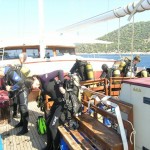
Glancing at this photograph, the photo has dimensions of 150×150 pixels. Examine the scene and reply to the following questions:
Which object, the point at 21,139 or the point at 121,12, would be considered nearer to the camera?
the point at 21,139

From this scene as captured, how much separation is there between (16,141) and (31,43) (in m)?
8.90

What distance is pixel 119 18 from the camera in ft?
24.9

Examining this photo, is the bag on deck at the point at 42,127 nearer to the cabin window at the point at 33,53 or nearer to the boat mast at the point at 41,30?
Answer: the boat mast at the point at 41,30

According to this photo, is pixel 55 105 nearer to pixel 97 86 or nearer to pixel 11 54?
pixel 97 86

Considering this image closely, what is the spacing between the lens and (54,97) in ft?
19.2

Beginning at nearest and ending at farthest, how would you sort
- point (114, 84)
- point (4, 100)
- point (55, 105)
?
point (55, 105), point (4, 100), point (114, 84)

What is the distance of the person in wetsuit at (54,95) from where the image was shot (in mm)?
5621

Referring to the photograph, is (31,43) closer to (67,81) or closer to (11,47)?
(11,47)

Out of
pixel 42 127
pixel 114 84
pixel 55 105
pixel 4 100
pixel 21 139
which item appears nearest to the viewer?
Result: pixel 55 105

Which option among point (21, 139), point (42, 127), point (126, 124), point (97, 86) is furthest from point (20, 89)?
point (126, 124)

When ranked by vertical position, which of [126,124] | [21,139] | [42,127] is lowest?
[21,139]

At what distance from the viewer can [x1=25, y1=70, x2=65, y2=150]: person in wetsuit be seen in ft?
18.4

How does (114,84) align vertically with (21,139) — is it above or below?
above

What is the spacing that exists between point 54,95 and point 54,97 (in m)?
0.04
